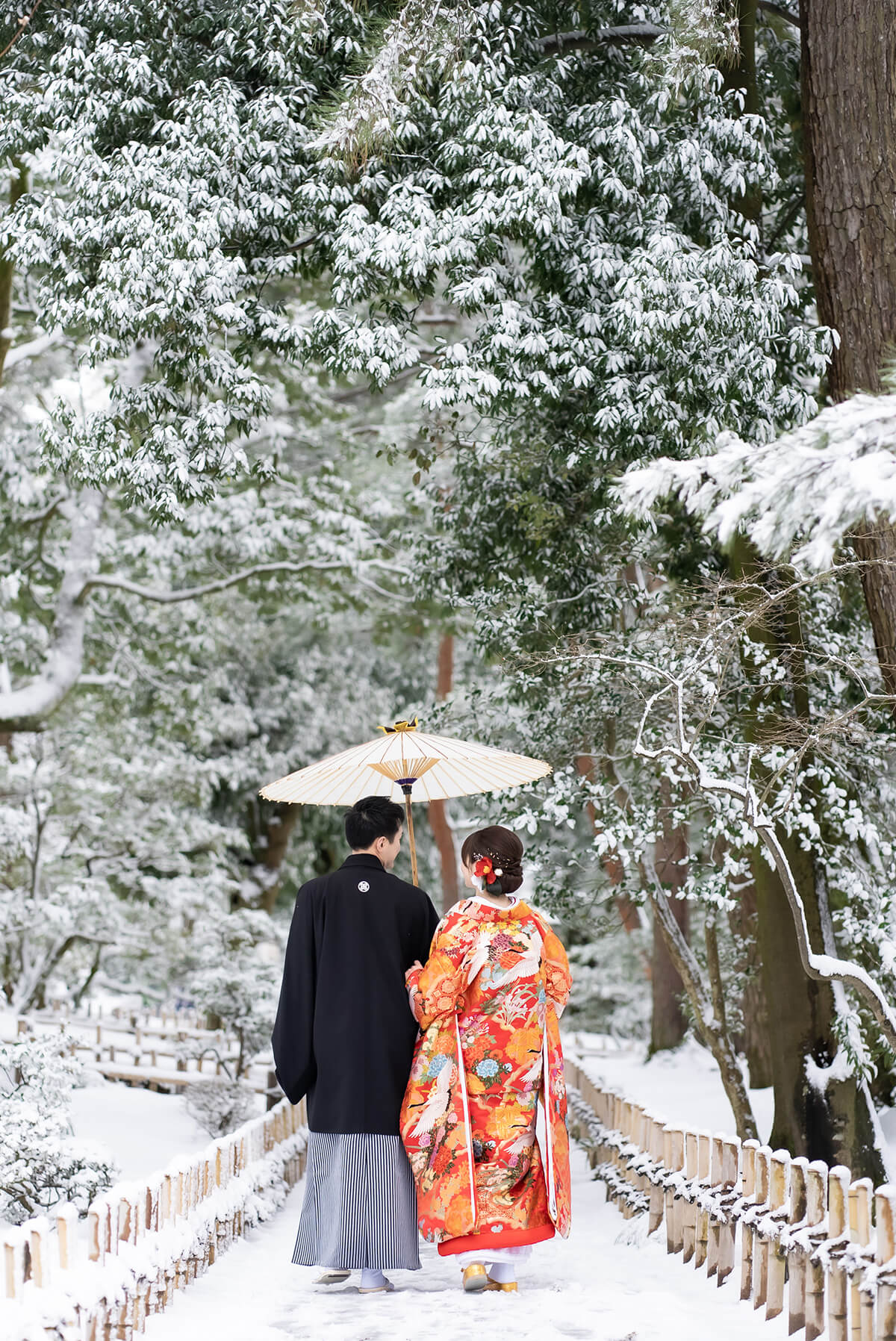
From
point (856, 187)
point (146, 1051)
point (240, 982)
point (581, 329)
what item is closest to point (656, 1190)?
point (581, 329)

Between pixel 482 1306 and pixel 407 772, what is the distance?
2105 mm

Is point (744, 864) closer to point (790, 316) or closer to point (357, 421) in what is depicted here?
point (790, 316)

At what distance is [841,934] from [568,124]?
4685 mm

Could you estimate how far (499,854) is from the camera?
14.6 ft

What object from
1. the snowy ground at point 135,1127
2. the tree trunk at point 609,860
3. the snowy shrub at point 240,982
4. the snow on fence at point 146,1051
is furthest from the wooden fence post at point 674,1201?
the snow on fence at point 146,1051

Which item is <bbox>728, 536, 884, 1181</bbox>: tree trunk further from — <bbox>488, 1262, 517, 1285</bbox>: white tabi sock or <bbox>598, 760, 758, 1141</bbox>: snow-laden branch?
<bbox>488, 1262, 517, 1285</bbox>: white tabi sock

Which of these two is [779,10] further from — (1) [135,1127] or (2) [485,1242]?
(1) [135,1127]

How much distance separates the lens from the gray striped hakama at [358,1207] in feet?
14.4

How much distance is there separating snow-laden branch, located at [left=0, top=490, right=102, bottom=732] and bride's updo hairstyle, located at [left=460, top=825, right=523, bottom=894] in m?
6.75

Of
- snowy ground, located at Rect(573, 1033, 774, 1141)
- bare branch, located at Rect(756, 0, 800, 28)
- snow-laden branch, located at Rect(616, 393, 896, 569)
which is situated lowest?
snowy ground, located at Rect(573, 1033, 774, 1141)

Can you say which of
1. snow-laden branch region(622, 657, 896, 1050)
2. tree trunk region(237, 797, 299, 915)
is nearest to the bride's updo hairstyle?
snow-laden branch region(622, 657, 896, 1050)

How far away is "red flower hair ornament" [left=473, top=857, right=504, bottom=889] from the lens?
443 cm

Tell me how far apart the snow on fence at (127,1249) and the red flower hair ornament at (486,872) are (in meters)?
1.46

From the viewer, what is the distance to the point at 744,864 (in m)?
6.38
